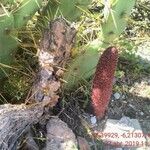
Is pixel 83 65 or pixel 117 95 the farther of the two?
pixel 117 95

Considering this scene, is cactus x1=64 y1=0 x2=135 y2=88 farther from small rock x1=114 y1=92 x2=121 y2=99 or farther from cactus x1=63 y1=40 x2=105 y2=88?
small rock x1=114 y1=92 x2=121 y2=99

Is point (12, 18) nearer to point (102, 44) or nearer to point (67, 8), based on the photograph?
point (67, 8)

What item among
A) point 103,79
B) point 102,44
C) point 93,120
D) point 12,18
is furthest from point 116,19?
point 93,120

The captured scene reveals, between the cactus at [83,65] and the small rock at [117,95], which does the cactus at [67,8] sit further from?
the small rock at [117,95]

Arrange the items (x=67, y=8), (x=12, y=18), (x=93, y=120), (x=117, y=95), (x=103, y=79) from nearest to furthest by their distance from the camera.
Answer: (x=12, y=18) < (x=103, y=79) < (x=67, y=8) < (x=93, y=120) < (x=117, y=95)

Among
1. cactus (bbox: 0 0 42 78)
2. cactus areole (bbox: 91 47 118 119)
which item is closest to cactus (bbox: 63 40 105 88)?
cactus areole (bbox: 91 47 118 119)

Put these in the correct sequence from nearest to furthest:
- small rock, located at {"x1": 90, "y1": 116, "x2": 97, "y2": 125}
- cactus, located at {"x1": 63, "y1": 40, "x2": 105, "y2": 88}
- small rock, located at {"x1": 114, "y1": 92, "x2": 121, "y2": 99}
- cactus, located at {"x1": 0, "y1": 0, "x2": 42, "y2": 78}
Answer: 1. cactus, located at {"x1": 0, "y1": 0, "x2": 42, "y2": 78}
2. cactus, located at {"x1": 63, "y1": 40, "x2": 105, "y2": 88}
3. small rock, located at {"x1": 90, "y1": 116, "x2": 97, "y2": 125}
4. small rock, located at {"x1": 114, "y1": 92, "x2": 121, "y2": 99}

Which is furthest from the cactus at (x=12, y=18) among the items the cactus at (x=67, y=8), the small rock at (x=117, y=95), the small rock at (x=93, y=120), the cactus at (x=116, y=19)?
the small rock at (x=117, y=95)
